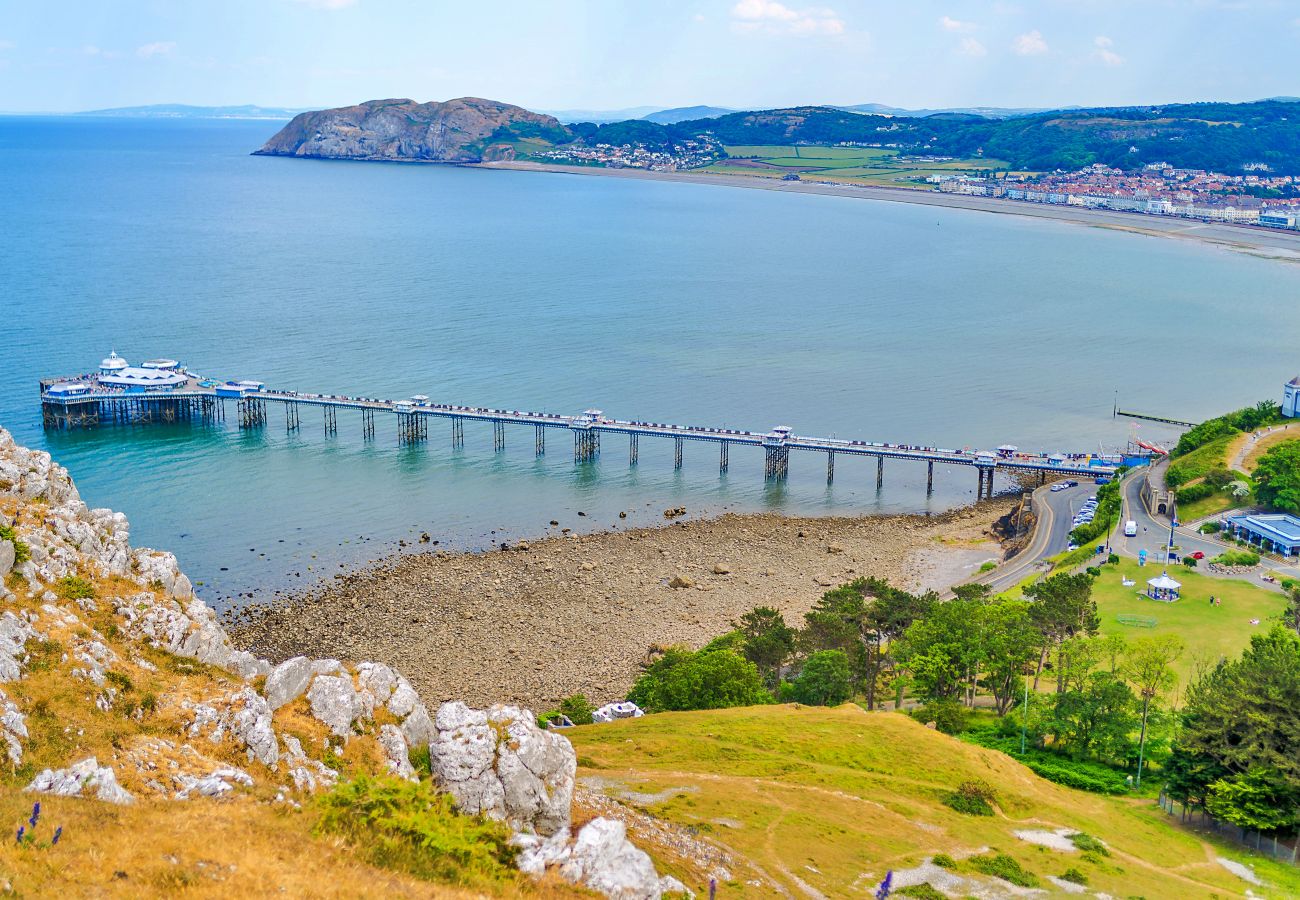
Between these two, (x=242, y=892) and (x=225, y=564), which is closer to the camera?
(x=242, y=892)

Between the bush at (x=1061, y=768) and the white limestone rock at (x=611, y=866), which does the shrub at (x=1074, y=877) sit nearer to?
the bush at (x=1061, y=768)

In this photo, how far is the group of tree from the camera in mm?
41188

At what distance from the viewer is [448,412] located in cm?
10856

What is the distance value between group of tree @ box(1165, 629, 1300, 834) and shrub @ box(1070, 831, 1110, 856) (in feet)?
18.6

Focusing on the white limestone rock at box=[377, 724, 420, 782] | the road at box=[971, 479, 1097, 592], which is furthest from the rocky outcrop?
the road at box=[971, 479, 1097, 592]

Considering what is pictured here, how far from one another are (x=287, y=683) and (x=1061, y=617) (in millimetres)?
40513

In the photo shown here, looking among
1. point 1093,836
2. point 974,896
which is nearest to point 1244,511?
point 1093,836

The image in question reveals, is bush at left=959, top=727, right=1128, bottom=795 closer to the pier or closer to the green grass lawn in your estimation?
the green grass lawn

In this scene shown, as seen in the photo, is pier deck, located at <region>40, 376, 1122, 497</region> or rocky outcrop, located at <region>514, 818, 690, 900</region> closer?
rocky outcrop, located at <region>514, 818, 690, 900</region>

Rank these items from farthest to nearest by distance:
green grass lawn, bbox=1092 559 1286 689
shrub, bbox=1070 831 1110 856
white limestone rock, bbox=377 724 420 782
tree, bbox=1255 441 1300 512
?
1. tree, bbox=1255 441 1300 512
2. green grass lawn, bbox=1092 559 1286 689
3. shrub, bbox=1070 831 1110 856
4. white limestone rock, bbox=377 724 420 782

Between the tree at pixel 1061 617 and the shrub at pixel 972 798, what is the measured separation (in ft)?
45.0

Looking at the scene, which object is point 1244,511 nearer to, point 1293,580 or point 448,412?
point 1293,580

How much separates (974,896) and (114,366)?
10350cm

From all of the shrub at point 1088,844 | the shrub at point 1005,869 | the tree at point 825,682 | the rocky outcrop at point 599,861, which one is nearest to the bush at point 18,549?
the rocky outcrop at point 599,861
